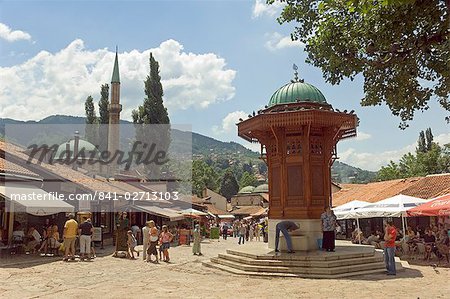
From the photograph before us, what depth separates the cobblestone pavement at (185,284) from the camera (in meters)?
8.29

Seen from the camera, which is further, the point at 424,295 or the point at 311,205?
the point at 311,205

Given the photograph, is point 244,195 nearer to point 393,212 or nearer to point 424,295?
point 393,212

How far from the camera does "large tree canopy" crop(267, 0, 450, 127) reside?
23.0ft

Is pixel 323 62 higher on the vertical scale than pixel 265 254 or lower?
higher

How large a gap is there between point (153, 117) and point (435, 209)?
95.9ft

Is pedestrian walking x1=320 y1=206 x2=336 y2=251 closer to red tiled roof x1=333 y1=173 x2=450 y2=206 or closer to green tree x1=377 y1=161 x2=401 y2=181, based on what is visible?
red tiled roof x1=333 y1=173 x2=450 y2=206

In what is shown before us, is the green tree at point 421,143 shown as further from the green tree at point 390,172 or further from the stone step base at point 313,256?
the stone step base at point 313,256

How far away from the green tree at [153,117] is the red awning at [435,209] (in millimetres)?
25927

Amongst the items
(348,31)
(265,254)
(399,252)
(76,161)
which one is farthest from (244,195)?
(348,31)

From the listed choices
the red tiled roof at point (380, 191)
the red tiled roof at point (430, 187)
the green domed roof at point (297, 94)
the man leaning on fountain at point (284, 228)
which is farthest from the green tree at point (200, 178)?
the man leaning on fountain at point (284, 228)

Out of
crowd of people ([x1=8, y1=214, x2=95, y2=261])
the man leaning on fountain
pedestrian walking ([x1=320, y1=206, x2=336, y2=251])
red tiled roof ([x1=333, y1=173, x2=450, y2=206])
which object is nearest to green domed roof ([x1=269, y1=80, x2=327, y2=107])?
pedestrian walking ([x1=320, y1=206, x2=336, y2=251])

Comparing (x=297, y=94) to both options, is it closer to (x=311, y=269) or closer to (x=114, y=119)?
(x=311, y=269)

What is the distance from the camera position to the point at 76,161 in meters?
34.5

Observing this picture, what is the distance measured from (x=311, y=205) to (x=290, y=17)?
646 cm
